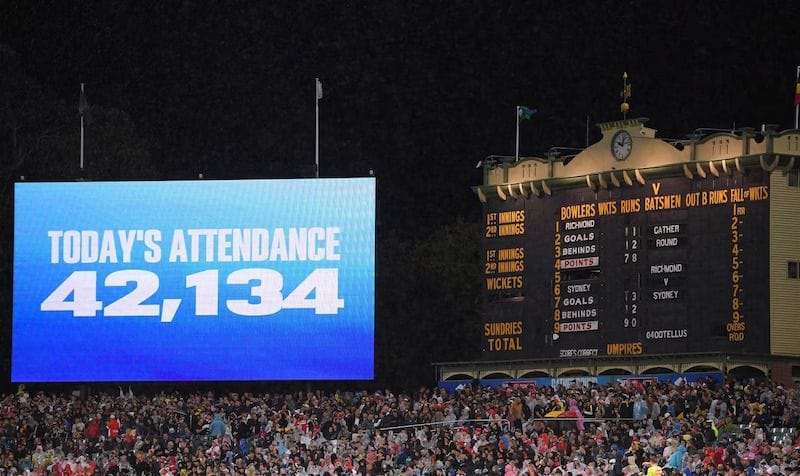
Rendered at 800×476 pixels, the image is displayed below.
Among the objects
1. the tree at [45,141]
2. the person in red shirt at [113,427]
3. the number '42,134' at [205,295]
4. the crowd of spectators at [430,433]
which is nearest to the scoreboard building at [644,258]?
the crowd of spectators at [430,433]

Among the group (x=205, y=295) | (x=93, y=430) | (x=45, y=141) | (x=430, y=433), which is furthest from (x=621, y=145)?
(x=45, y=141)

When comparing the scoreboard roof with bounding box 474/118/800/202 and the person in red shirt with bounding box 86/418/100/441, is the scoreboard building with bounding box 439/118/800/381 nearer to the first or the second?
the scoreboard roof with bounding box 474/118/800/202

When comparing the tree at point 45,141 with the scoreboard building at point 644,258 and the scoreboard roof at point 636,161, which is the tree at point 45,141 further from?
the scoreboard building at point 644,258

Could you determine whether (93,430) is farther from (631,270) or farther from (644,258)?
(644,258)

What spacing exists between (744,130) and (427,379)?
2215 centimetres

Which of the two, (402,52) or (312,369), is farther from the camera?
(402,52)

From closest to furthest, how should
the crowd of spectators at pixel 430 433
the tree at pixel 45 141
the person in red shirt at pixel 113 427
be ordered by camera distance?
1. the crowd of spectators at pixel 430 433
2. the person in red shirt at pixel 113 427
3. the tree at pixel 45 141

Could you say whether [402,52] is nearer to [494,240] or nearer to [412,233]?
[412,233]

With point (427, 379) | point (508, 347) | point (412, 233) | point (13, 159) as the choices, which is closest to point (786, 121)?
point (412, 233)

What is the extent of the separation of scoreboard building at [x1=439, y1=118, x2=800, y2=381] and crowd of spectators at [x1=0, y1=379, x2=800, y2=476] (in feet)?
3.11

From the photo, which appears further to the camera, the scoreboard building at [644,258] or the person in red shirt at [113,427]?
the person in red shirt at [113,427]

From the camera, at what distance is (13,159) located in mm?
55500

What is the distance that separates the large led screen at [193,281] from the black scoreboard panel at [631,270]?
321cm

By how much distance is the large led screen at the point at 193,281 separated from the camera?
3734 centimetres
